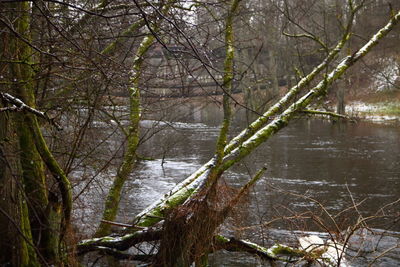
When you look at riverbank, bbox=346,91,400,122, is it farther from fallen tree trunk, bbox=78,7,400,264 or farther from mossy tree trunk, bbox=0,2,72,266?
mossy tree trunk, bbox=0,2,72,266

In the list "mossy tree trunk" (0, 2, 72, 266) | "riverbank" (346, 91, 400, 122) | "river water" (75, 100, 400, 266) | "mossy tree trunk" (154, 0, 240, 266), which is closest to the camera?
"mossy tree trunk" (0, 2, 72, 266)

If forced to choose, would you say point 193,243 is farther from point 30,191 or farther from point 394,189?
point 394,189

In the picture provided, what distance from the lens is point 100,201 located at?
9.83 meters

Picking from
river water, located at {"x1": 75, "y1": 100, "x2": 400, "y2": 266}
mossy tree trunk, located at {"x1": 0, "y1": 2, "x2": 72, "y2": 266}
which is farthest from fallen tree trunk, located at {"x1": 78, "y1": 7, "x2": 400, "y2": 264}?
mossy tree trunk, located at {"x1": 0, "y1": 2, "x2": 72, "y2": 266}

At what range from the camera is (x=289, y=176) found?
14891mm

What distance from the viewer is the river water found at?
8.80m

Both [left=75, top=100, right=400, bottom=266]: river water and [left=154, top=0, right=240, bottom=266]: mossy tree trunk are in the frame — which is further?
[left=75, top=100, right=400, bottom=266]: river water

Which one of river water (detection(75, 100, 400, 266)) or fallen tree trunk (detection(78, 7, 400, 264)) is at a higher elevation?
fallen tree trunk (detection(78, 7, 400, 264))

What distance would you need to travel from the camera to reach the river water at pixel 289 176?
880cm

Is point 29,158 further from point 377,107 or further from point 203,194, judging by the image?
point 377,107

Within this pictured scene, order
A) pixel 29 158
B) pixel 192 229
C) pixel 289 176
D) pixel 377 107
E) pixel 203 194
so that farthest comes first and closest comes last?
pixel 377 107 < pixel 289 176 < pixel 203 194 < pixel 192 229 < pixel 29 158

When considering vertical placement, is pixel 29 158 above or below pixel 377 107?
below

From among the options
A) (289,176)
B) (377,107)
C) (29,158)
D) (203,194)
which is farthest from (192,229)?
(377,107)

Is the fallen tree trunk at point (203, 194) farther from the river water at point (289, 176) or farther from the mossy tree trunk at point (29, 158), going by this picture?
the mossy tree trunk at point (29, 158)
